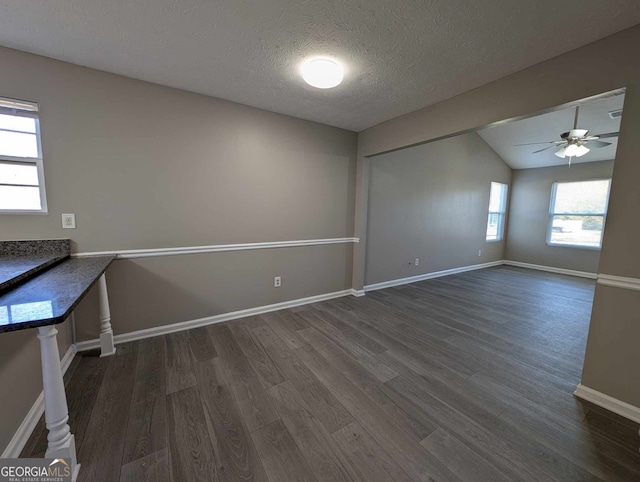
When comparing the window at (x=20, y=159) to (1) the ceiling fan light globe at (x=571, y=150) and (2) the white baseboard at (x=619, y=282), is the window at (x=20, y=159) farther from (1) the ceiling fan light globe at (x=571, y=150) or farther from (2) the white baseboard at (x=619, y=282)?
(1) the ceiling fan light globe at (x=571, y=150)

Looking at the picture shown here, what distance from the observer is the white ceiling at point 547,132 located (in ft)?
12.5

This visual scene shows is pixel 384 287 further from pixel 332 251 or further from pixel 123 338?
pixel 123 338

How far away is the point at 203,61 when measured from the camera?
202 cm

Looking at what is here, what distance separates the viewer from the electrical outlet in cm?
215

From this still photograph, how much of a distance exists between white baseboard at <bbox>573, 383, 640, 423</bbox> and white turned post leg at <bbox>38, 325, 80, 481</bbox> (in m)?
3.15

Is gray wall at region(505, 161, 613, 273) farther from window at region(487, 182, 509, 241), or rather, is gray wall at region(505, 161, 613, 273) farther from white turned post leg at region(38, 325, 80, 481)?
white turned post leg at region(38, 325, 80, 481)

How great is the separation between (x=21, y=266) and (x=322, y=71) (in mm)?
2461

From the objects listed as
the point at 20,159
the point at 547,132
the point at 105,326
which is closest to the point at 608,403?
the point at 105,326

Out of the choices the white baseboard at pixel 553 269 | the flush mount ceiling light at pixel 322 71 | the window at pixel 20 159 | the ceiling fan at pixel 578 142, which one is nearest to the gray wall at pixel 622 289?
the flush mount ceiling light at pixel 322 71

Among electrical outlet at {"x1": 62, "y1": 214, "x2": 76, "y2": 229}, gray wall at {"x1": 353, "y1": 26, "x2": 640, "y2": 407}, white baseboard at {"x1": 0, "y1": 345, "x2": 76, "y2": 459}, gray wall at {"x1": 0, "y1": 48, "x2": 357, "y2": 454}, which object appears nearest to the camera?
white baseboard at {"x1": 0, "y1": 345, "x2": 76, "y2": 459}

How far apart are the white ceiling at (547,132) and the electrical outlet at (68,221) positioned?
483 cm

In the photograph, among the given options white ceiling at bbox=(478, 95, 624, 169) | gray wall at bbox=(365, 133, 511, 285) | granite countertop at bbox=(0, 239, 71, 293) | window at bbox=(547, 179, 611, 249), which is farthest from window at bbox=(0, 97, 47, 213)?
window at bbox=(547, 179, 611, 249)

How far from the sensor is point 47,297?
123 centimetres

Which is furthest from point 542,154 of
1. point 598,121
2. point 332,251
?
point 332,251
